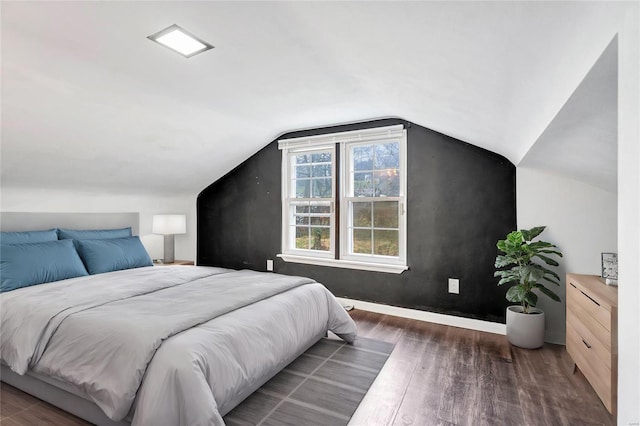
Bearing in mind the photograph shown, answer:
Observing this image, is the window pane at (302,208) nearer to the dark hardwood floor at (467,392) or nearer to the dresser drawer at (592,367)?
the dark hardwood floor at (467,392)

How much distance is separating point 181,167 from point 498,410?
398cm

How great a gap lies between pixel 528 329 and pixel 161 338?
2.88 m

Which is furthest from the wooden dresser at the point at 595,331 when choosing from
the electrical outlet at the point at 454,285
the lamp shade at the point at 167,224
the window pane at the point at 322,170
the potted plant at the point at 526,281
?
the lamp shade at the point at 167,224

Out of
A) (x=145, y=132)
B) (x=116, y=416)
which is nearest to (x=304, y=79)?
(x=145, y=132)

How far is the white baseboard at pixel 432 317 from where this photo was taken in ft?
11.0

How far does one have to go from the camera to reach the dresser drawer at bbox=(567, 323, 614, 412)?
1.88 metres

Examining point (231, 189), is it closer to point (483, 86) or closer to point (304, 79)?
point (304, 79)

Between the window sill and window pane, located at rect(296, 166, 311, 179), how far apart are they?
1.07 metres

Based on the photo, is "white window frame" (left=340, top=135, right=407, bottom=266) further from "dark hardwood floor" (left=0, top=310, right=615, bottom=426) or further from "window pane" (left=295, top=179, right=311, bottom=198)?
"dark hardwood floor" (left=0, top=310, right=615, bottom=426)

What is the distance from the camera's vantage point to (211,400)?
1598 millimetres

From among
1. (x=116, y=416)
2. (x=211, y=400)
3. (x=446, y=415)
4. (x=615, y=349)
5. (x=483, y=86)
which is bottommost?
(x=446, y=415)

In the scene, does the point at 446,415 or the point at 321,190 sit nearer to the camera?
the point at 446,415

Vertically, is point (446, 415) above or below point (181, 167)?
below

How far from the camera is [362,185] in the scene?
13.6 ft
